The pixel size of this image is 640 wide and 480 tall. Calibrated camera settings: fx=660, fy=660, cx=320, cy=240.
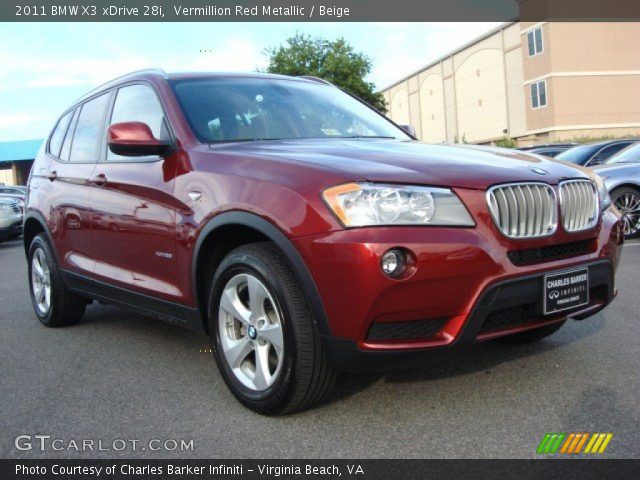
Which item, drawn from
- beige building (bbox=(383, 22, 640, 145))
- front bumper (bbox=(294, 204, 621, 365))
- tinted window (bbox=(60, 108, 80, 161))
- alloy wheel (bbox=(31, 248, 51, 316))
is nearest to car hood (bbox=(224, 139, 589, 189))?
front bumper (bbox=(294, 204, 621, 365))

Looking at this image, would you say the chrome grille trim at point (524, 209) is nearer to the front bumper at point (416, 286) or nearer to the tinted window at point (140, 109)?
the front bumper at point (416, 286)

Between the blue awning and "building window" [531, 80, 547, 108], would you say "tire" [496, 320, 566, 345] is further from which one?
the blue awning

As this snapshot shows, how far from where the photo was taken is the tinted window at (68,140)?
5.24 metres

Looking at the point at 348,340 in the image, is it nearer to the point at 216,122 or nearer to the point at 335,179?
the point at 335,179

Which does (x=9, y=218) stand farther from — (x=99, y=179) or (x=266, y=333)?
(x=266, y=333)

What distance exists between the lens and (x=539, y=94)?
44969 mm

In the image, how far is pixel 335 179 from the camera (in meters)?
2.80

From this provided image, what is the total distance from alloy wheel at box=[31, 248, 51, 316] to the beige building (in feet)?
140

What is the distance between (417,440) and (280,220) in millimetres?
1112

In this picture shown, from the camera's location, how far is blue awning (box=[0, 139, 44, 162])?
57375 millimetres

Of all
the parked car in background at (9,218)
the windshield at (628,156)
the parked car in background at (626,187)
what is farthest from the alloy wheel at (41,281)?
the parked car in background at (9,218)

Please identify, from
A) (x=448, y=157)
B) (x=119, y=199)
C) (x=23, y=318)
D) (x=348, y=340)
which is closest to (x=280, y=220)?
(x=348, y=340)

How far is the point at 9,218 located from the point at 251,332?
12920 millimetres

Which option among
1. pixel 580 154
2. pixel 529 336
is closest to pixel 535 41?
pixel 580 154
